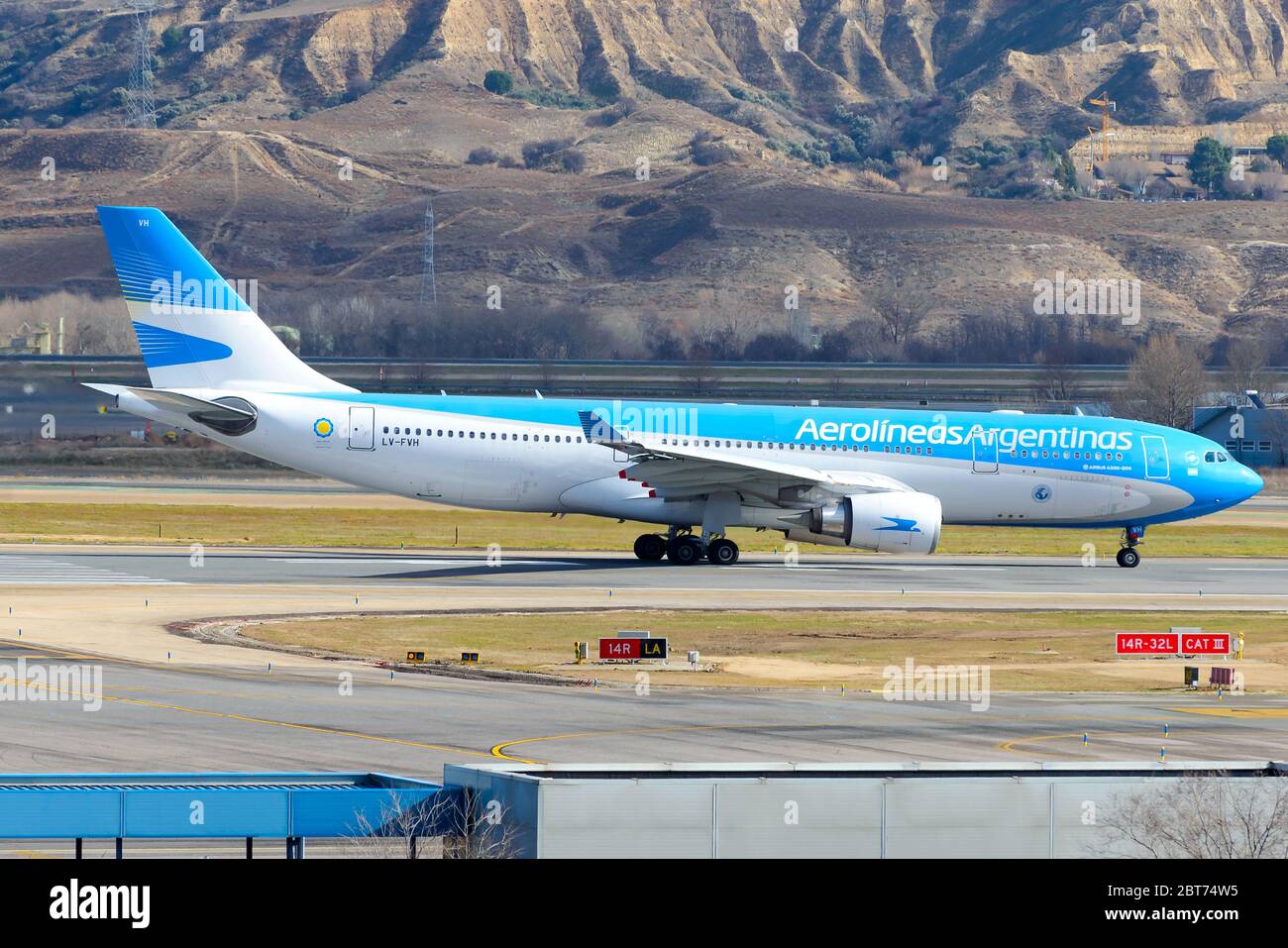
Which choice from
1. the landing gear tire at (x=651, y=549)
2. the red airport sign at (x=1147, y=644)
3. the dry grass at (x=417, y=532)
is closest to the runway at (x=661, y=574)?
the landing gear tire at (x=651, y=549)

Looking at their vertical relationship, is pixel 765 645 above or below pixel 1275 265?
below

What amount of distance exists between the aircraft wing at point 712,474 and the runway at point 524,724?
18.1 m

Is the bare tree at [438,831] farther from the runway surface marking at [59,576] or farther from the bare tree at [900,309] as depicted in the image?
the bare tree at [900,309]

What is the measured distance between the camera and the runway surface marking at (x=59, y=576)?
44.4m

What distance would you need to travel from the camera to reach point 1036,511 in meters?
54.0

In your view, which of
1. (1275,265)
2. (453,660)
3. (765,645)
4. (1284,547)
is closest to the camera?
(453,660)

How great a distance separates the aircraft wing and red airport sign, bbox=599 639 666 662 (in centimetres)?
1460

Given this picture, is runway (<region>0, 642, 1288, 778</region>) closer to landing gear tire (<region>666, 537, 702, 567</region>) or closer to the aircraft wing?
the aircraft wing

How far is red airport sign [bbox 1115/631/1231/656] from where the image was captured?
37656 mm

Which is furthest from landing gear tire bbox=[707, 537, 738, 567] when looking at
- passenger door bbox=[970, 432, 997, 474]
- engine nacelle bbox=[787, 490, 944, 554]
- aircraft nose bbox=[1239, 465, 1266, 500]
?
aircraft nose bbox=[1239, 465, 1266, 500]

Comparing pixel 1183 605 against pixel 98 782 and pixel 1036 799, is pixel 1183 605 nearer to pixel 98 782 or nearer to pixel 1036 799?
pixel 1036 799

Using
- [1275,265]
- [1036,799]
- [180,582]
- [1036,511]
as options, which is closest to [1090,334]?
[1275,265]

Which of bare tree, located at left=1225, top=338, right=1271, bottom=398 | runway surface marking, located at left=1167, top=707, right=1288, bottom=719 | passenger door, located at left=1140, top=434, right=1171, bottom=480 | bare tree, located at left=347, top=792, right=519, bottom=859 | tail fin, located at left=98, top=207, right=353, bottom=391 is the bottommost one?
bare tree, located at left=347, top=792, right=519, bottom=859
